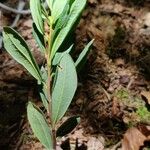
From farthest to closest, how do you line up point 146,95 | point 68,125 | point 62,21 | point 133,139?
1. point 146,95
2. point 133,139
3. point 68,125
4. point 62,21

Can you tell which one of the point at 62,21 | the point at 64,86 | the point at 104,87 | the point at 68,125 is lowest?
the point at 104,87

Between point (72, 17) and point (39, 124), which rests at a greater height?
point (72, 17)

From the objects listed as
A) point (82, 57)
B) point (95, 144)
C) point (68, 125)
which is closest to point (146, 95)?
point (95, 144)

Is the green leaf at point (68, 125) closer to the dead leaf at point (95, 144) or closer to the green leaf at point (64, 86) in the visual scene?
the green leaf at point (64, 86)

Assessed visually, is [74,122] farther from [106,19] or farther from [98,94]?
[106,19]

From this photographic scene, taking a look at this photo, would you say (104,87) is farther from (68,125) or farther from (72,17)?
(72,17)

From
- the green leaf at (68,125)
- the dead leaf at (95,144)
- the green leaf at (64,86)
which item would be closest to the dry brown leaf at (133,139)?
the dead leaf at (95,144)
